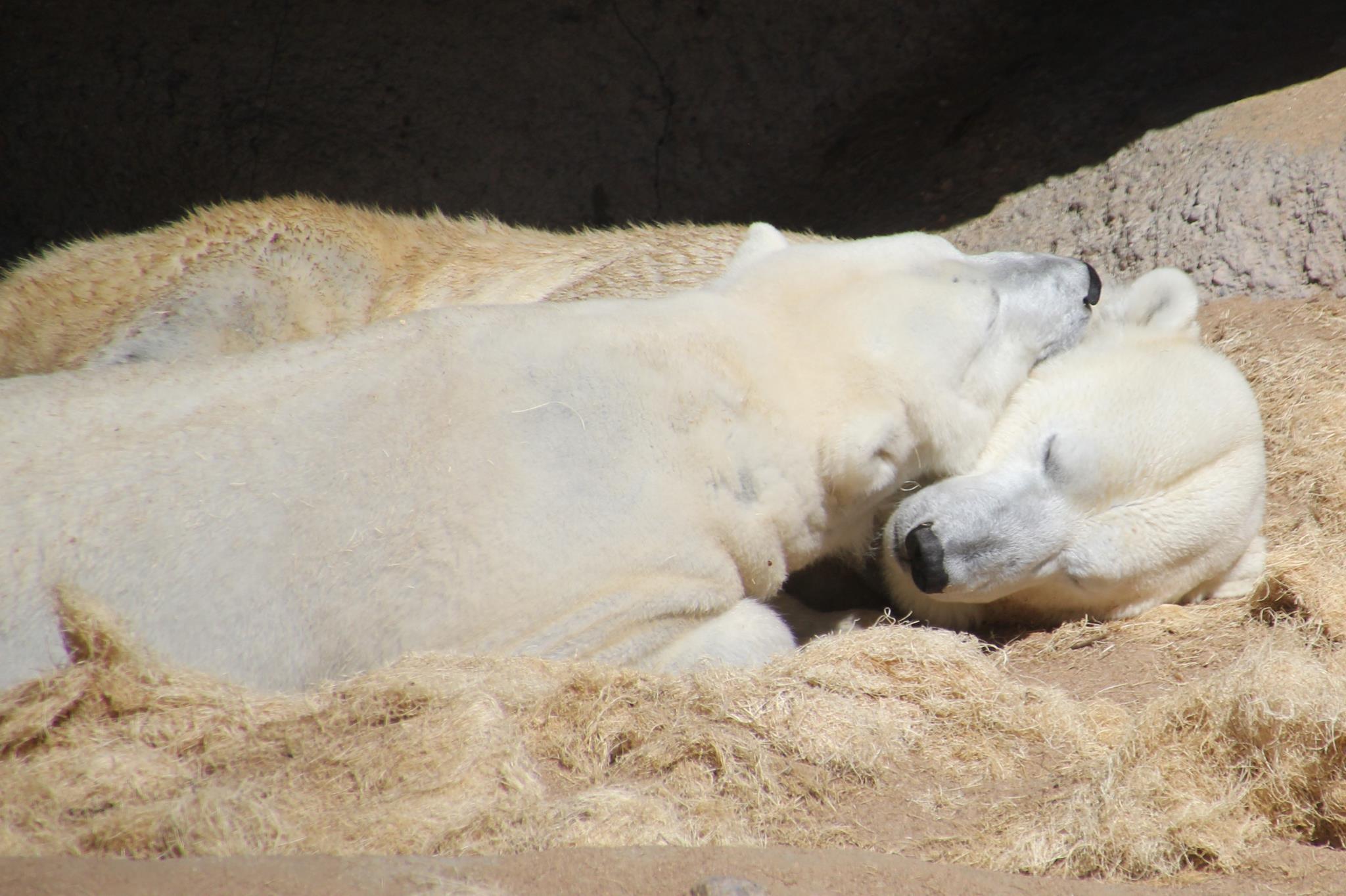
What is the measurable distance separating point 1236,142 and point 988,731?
3.15m

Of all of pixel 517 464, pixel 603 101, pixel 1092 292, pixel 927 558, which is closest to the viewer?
pixel 517 464

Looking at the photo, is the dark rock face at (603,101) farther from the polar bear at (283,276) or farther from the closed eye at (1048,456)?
the closed eye at (1048,456)

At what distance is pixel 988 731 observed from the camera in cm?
246

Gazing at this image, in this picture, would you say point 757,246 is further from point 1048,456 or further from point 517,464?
point 517,464

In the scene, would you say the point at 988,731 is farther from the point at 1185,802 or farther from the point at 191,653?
the point at 191,653

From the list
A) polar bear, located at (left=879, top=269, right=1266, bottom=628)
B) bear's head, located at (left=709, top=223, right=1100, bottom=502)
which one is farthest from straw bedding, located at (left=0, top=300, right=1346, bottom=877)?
bear's head, located at (left=709, top=223, right=1100, bottom=502)

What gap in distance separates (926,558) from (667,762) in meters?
0.99

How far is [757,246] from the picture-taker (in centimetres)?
322

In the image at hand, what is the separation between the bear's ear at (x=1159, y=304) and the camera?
11.3 ft

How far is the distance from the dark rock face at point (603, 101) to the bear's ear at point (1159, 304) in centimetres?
182

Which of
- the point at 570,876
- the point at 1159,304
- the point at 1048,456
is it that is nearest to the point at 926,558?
the point at 1048,456

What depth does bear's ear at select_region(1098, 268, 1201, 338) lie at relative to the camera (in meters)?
3.43

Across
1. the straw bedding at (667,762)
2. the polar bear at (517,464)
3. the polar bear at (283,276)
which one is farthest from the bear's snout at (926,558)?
the polar bear at (283,276)

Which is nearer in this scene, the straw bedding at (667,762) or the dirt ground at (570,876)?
the dirt ground at (570,876)
